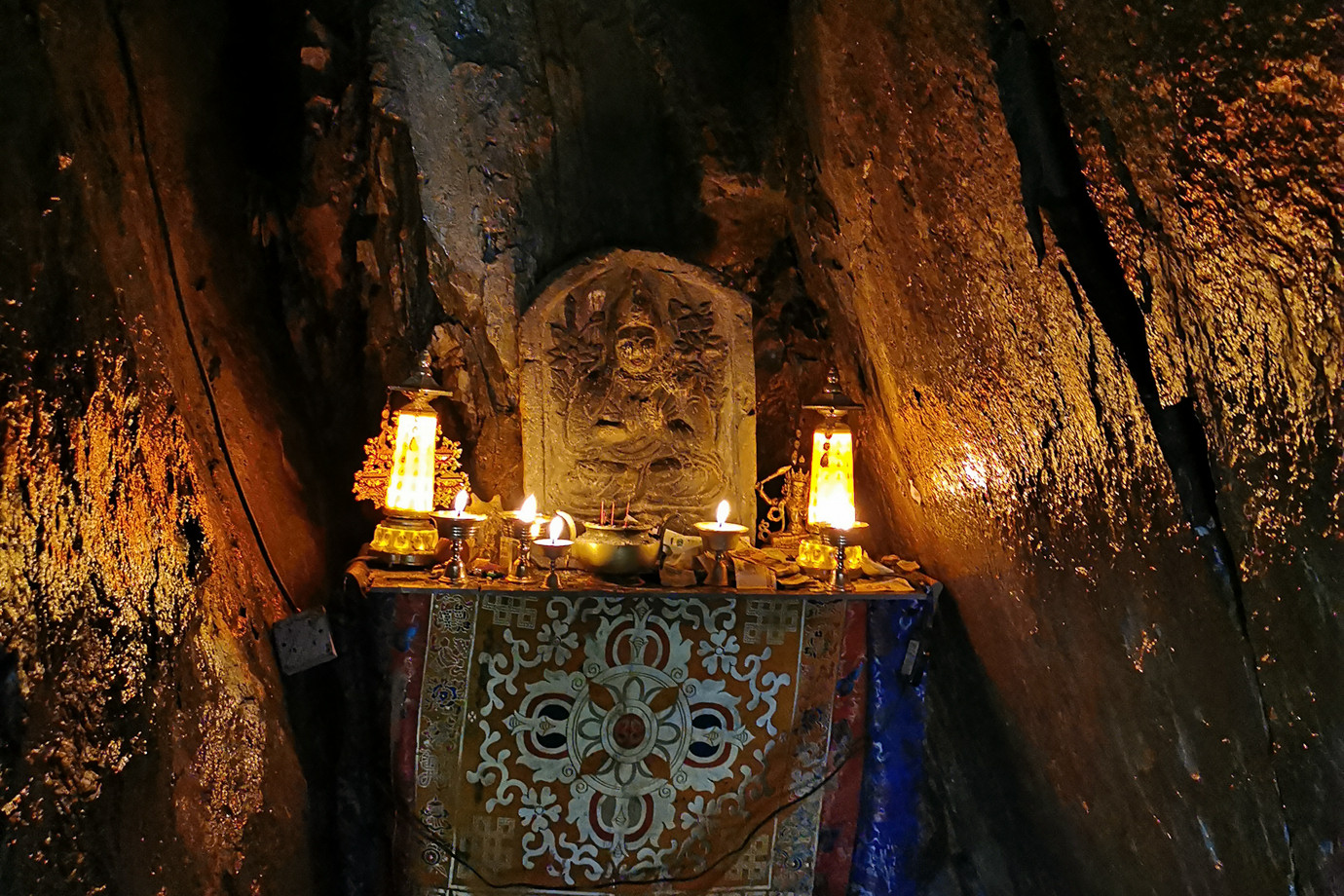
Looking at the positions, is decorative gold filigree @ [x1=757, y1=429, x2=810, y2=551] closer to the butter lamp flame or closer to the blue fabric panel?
the blue fabric panel

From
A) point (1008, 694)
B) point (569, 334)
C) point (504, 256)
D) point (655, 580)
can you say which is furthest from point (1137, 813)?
point (504, 256)

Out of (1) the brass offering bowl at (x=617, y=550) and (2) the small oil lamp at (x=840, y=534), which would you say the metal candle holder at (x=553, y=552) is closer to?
(1) the brass offering bowl at (x=617, y=550)

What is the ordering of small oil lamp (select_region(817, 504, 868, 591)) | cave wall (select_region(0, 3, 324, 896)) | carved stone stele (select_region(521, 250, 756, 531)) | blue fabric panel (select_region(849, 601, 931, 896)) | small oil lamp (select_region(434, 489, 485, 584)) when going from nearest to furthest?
cave wall (select_region(0, 3, 324, 896)) → small oil lamp (select_region(434, 489, 485, 584)) → small oil lamp (select_region(817, 504, 868, 591)) → blue fabric panel (select_region(849, 601, 931, 896)) → carved stone stele (select_region(521, 250, 756, 531))

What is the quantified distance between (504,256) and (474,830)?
1627 mm

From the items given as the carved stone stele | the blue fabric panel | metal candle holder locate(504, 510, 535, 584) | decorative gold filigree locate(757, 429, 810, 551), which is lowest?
the blue fabric panel

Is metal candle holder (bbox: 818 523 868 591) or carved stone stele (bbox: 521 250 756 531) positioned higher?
carved stone stele (bbox: 521 250 756 531)

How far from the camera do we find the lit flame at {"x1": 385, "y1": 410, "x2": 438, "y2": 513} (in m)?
2.56

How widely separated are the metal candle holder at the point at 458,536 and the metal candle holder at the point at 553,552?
178mm

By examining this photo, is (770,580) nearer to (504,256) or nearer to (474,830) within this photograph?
(474,830)

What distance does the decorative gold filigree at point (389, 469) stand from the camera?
2623 mm

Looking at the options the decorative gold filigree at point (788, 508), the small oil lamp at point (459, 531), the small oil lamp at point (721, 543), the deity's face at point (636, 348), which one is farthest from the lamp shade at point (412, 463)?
the decorative gold filigree at point (788, 508)

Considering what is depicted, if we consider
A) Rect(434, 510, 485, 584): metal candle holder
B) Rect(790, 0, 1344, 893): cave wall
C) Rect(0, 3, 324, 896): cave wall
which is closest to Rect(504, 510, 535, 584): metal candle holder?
Rect(434, 510, 485, 584): metal candle holder

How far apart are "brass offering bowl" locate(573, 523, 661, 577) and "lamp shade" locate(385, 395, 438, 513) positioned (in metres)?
0.45

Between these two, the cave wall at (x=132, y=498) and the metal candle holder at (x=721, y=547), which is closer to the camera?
the cave wall at (x=132, y=498)
